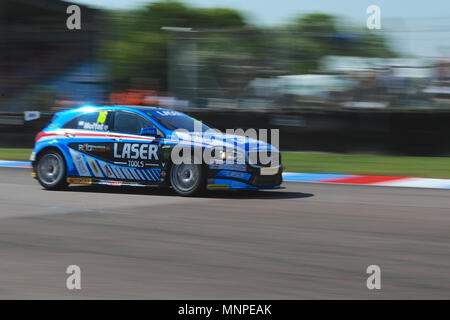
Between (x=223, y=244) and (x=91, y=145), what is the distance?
529cm

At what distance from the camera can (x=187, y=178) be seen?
11.7 m

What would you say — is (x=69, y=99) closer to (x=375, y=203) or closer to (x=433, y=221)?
(x=375, y=203)

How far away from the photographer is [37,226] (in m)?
8.85

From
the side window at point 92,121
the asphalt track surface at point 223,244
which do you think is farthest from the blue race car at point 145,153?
the asphalt track surface at point 223,244

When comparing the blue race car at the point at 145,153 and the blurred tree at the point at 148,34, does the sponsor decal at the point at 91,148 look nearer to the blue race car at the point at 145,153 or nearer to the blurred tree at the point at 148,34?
the blue race car at the point at 145,153

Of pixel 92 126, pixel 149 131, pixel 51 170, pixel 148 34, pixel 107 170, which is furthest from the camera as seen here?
pixel 148 34

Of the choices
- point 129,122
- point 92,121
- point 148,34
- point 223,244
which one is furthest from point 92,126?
point 148,34

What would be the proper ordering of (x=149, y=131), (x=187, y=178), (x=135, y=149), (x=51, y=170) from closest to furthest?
(x=187, y=178), (x=149, y=131), (x=135, y=149), (x=51, y=170)

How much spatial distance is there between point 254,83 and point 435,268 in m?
14.3

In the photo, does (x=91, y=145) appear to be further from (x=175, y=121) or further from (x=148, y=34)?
(x=148, y=34)

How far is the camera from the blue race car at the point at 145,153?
1145 centimetres

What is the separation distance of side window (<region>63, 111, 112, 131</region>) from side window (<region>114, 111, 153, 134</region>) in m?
→ 0.16

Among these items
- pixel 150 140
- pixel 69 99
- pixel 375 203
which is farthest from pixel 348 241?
pixel 69 99
